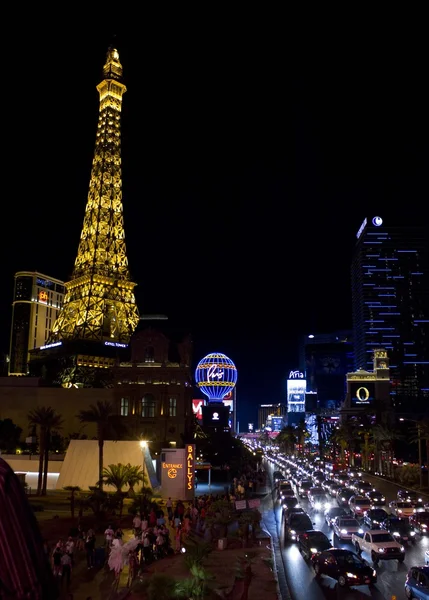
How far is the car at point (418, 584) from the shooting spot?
16.2 m

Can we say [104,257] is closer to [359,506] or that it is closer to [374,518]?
[359,506]

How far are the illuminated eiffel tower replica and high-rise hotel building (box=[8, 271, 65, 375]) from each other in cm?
3834

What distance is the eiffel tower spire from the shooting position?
366 feet

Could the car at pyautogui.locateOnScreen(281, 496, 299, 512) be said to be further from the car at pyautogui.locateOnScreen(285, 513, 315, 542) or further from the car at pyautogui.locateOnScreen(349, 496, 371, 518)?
the car at pyautogui.locateOnScreen(285, 513, 315, 542)

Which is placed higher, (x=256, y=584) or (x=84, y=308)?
(x=84, y=308)

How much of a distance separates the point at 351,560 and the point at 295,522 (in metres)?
8.85

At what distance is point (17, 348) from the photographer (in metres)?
152

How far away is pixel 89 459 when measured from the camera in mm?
50875

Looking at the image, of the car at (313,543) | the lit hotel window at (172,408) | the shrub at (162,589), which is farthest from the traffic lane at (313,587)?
the lit hotel window at (172,408)

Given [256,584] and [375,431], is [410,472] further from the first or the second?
[256,584]

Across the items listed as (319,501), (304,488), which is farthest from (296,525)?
(304,488)

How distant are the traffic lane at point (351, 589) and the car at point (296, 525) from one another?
0.49m

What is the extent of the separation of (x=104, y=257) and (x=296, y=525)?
308ft

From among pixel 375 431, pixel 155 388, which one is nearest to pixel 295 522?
pixel 155 388
